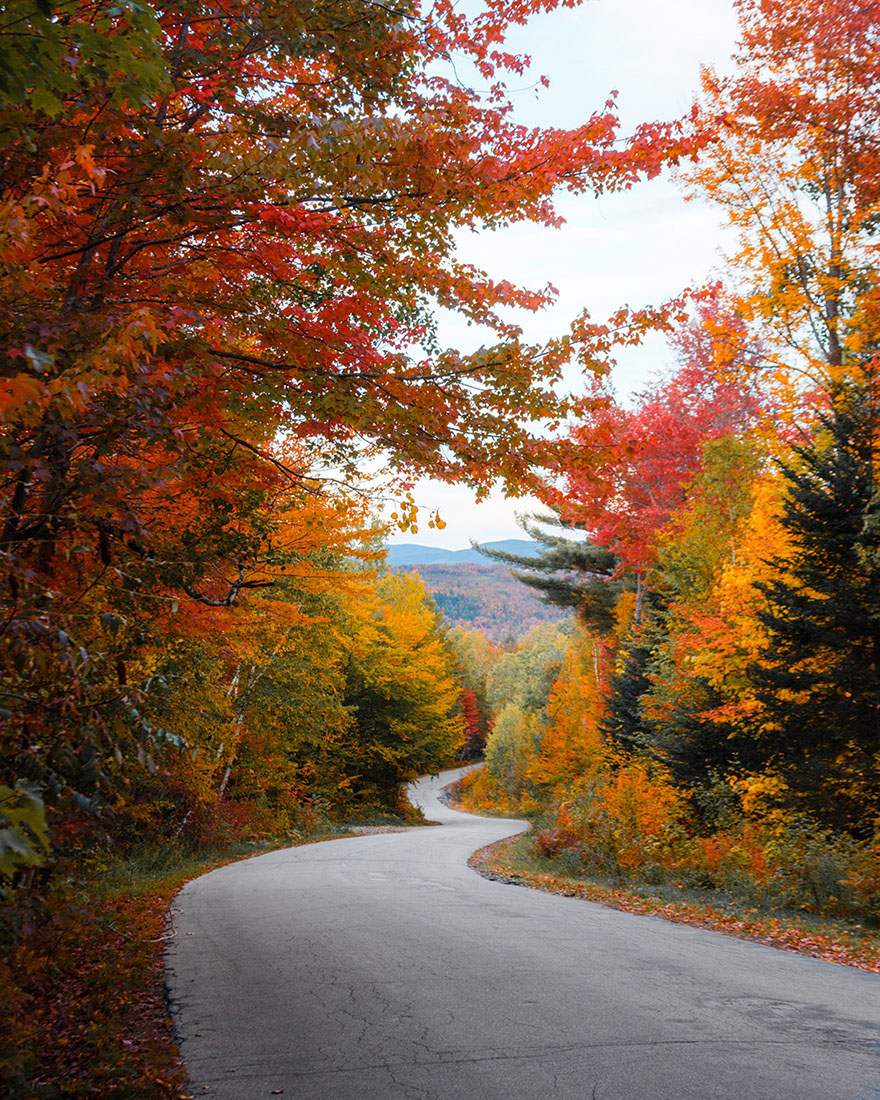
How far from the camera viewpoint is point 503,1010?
5.23m

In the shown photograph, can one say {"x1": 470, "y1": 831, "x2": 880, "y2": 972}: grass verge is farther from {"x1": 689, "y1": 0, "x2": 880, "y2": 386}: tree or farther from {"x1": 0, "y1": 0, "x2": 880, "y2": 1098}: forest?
{"x1": 689, "y1": 0, "x2": 880, "y2": 386}: tree

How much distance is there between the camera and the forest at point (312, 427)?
12.1 feet

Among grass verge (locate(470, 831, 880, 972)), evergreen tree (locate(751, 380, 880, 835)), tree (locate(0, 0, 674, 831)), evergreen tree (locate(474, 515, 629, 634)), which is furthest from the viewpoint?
evergreen tree (locate(474, 515, 629, 634))

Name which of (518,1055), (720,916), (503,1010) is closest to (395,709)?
(720,916)

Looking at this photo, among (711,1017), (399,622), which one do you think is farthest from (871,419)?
(399,622)

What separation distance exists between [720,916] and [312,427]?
8782mm

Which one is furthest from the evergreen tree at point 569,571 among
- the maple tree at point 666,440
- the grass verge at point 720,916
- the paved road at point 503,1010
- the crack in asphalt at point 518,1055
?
the crack in asphalt at point 518,1055

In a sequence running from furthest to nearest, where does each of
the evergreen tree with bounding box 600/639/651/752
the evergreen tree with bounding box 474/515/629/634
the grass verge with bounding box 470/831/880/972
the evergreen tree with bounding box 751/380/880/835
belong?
the evergreen tree with bounding box 474/515/629/634 → the evergreen tree with bounding box 600/639/651/752 → the evergreen tree with bounding box 751/380/880/835 → the grass verge with bounding box 470/831/880/972

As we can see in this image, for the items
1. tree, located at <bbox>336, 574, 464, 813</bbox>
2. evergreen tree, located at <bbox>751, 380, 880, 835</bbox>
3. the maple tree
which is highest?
the maple tree

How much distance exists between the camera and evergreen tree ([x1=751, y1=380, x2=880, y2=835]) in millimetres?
11086

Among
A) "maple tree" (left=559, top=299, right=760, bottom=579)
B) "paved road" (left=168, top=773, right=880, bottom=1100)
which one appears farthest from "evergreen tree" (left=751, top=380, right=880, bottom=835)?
"maple tree" (left=559, top=299, right=760, bottom=579)

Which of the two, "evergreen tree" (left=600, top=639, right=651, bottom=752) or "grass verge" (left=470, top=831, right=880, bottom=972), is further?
"evergreen tree" (left=600, top=639, right=651, bottom=752)

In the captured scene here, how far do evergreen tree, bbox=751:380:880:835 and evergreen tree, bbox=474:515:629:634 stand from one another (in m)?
17.4

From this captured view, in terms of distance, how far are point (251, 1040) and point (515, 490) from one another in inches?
185
